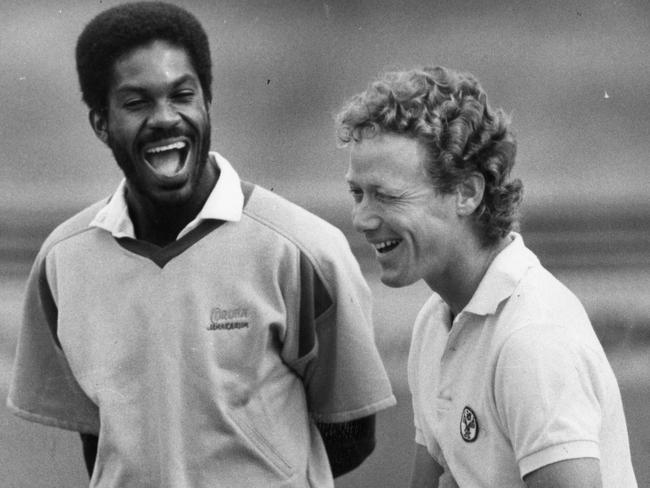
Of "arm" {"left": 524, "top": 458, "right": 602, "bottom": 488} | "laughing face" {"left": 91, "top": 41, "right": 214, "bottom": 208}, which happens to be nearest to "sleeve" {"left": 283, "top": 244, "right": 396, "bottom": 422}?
"laughing face" {"left": 91, "top": 41, "right": 214, "bottom": 208}

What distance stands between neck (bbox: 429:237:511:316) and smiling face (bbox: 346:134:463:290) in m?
0.01

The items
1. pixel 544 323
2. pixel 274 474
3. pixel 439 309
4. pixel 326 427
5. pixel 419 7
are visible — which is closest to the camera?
pixel 544 323

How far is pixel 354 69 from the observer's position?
10.2 ft

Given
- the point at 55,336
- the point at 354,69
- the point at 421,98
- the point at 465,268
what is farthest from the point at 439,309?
the point at 354,69

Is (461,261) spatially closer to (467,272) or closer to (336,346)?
(467,272)

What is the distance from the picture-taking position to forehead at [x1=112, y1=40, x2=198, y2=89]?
2373 millimetres

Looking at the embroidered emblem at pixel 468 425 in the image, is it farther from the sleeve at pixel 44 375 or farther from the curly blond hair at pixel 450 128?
the sleeve at pixel 44 375

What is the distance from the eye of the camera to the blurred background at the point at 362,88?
3107mm

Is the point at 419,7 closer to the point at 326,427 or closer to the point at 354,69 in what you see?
the point at 354,69

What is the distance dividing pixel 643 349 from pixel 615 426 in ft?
4.23

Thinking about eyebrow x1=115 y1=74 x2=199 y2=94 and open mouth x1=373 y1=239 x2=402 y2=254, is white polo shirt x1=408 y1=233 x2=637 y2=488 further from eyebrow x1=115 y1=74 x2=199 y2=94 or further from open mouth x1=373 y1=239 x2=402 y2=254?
eyebrow x1=115 y1=74 x2=199 y2=94

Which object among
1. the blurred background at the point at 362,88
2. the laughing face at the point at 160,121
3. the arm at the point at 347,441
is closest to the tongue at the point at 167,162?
the laughing face at the point at 160,121

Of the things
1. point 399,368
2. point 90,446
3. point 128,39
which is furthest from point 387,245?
point 399,368

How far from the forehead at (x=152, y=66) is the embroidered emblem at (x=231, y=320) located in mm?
440
